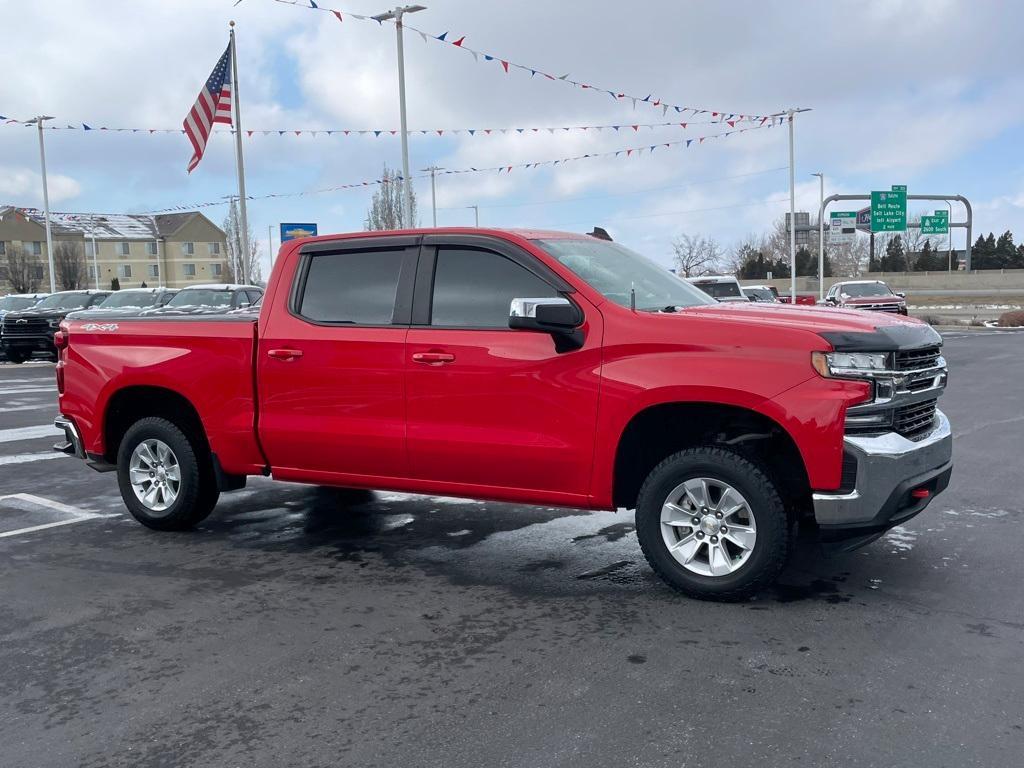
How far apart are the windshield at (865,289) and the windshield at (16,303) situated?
25.1 metres

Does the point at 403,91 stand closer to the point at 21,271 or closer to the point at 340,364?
the point at 340,364

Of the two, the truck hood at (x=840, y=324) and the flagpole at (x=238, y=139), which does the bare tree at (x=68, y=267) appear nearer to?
the flagpole at (x=238, y=139)

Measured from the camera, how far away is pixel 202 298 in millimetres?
20328

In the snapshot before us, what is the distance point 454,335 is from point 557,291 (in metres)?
0.64

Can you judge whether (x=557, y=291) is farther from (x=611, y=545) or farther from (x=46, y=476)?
(x=46, y=476)

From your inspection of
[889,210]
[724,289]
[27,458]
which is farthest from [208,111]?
[889,210]

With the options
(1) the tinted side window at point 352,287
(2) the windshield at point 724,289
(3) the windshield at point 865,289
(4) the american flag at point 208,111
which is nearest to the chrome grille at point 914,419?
(1) the tinted side window at point 352,287

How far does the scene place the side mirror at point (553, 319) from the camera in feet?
16.8

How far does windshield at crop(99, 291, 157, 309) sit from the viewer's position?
24062mm

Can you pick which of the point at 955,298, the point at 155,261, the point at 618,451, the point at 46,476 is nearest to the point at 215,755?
the point at 618,451

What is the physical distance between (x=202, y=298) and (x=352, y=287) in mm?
15189

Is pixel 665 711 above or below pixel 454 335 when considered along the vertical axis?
below

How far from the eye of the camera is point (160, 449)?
686 cm

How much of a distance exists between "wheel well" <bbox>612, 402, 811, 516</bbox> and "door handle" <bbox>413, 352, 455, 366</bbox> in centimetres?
109
